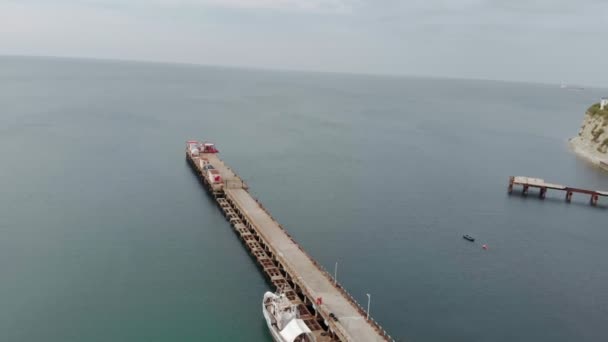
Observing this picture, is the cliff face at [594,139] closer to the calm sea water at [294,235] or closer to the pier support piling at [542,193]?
the calm sea water at [294,235]

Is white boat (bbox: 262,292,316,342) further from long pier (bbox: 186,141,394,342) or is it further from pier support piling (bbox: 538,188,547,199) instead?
pier support piling (bbox: 538,188,547,199)

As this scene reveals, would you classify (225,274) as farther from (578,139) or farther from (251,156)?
(578,139)

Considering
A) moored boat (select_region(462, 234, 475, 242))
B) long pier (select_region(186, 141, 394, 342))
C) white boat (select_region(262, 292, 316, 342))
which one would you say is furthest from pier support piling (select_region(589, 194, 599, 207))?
→ white boat (select_region(262, 292, 316, 342))

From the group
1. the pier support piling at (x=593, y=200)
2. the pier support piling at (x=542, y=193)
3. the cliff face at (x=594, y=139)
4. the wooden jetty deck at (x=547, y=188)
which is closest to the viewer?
the pier support piling at (x=593, y=200)

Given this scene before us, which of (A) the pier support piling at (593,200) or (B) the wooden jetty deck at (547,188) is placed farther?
(B) the wooden jetty deck at (547,188)

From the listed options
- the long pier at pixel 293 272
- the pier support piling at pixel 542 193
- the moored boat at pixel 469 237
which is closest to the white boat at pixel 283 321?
the long pier at pixel 293 272

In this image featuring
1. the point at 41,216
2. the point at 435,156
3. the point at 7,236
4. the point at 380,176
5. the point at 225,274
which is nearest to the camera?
the point at 225,274

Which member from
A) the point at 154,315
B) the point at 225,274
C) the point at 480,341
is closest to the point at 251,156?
the point at 225,274

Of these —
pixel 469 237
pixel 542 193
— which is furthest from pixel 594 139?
pixel 469 237
